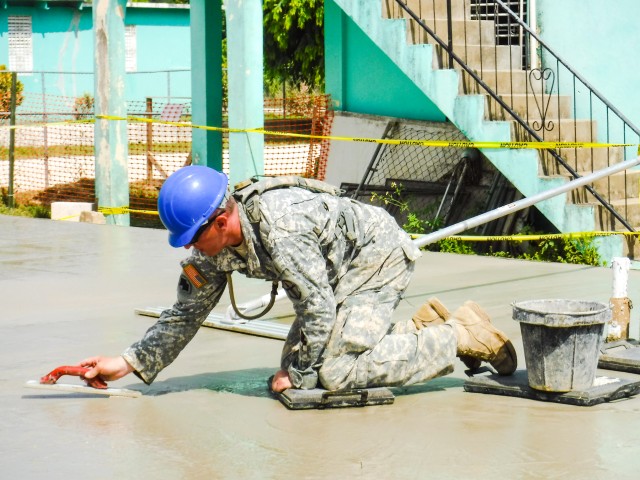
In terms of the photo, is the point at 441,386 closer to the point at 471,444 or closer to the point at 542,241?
the point at 471,444

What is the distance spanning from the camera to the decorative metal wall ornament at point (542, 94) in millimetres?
12516

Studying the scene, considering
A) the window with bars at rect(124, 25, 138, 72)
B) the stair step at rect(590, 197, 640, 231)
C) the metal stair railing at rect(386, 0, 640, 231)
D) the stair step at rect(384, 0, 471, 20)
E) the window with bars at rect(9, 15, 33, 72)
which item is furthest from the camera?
the window with bars at rect(124, 25, 138, 72)

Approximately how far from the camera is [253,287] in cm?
941

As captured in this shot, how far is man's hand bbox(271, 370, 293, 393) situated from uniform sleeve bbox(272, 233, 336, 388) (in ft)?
0.96

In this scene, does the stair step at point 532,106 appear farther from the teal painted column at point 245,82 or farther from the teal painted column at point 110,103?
the teal painted column at point 110,103

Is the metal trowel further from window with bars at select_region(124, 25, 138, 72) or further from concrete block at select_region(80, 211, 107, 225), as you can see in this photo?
window with bars at select_region(124, 25, 138, 72)

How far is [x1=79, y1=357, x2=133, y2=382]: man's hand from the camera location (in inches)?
221

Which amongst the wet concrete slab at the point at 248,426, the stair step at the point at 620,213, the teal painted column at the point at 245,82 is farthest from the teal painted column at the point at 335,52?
the wet concrete slab at the point at 248,426

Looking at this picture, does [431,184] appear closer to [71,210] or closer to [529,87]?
[529,87]

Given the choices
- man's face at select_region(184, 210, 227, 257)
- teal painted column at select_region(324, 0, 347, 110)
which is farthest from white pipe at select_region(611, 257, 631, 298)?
teal painted column at select_region(324, 0, 347, 110)

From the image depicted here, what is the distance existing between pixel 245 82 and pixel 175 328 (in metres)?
7.67

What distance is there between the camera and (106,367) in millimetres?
5633

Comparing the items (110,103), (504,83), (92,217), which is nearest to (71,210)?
(92,217)

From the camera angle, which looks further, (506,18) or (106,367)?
(506,18)
